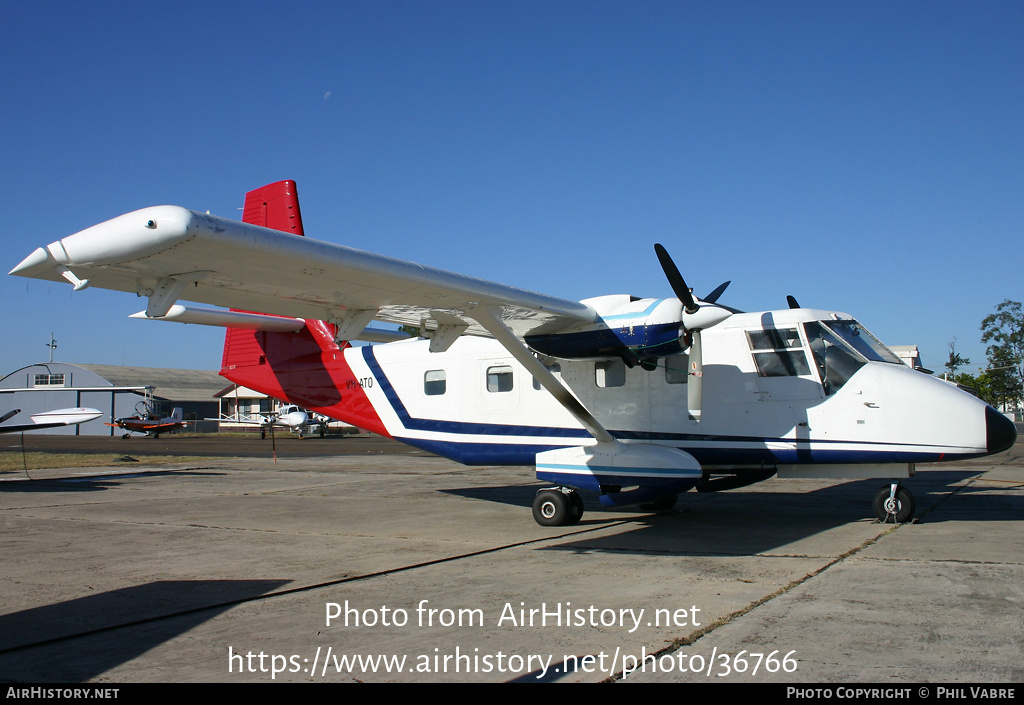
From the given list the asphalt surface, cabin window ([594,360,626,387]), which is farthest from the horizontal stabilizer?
the asphalt surface

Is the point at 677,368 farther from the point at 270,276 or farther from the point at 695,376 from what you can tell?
the point at 270,276

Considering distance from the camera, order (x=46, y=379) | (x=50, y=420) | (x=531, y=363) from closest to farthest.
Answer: (x=531, y=363) < (x=50, y=420) < (x=46, y=379)

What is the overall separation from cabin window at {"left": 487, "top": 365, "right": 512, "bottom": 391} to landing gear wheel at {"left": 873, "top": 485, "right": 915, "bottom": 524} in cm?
578

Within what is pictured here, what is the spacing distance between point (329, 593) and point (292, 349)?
8931 mm

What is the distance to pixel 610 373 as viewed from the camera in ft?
36.3

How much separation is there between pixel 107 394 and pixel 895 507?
74382 millimetres

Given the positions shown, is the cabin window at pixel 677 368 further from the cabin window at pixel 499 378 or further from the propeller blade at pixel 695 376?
the cabin window at pixel 499 378

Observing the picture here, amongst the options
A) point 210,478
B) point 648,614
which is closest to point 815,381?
point 648,614

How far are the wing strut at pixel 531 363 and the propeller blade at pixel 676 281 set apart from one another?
80.3 inches

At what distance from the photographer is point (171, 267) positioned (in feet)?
21.4

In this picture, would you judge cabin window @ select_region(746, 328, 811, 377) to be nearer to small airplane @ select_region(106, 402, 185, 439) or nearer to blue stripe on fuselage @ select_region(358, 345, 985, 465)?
blue stripe on fuselage @ select_region(358, 345, 985, 465)

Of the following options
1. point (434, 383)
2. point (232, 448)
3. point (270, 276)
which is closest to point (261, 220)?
point (434, 383)

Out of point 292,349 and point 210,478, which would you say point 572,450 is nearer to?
point 292,349

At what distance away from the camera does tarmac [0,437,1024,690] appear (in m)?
4.28
